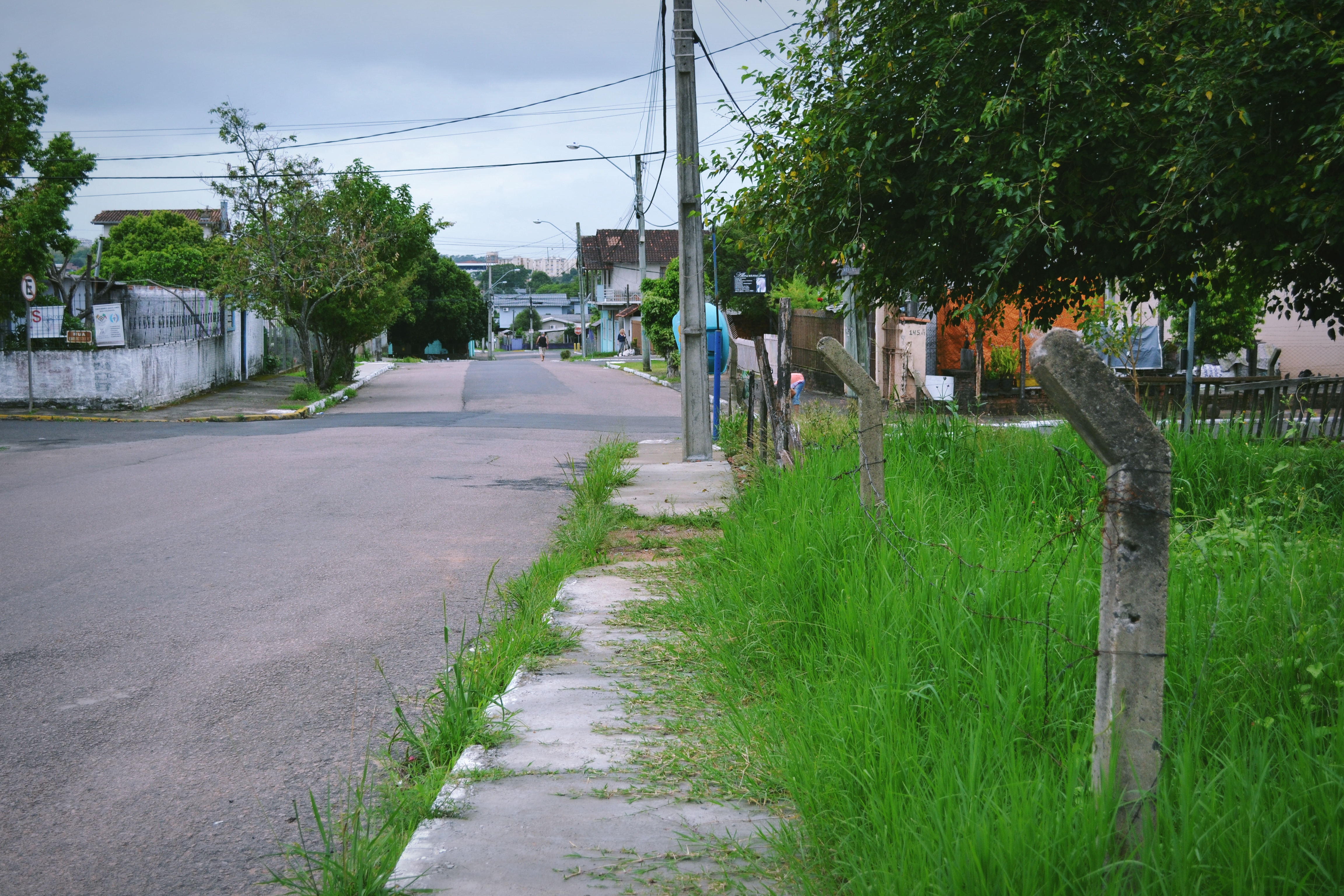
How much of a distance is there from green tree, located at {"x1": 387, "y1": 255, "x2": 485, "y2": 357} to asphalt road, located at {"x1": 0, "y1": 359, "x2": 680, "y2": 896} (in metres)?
61.6

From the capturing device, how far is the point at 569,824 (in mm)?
3246

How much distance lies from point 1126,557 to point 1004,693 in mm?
1067

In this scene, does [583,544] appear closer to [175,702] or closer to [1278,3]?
[175,702]

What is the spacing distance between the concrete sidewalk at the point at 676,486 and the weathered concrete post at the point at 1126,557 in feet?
22.0

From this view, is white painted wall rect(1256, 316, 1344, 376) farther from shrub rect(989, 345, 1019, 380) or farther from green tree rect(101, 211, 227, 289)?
green tree rect(101, 211, 227, 289)

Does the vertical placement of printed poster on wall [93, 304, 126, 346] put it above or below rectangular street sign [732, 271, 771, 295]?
below

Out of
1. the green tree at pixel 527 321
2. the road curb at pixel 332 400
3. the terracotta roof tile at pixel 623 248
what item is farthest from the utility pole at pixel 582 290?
the green tree at pixel 527 321

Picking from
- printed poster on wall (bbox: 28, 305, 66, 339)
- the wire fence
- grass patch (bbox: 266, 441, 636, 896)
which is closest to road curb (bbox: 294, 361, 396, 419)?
the wire fence

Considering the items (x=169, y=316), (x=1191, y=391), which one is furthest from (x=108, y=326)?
(x=1191, y=391)

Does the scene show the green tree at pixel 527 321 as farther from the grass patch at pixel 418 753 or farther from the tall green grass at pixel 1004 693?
the tall green grass at pixel 1004 693

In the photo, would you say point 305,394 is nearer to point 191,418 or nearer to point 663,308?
point 191,418

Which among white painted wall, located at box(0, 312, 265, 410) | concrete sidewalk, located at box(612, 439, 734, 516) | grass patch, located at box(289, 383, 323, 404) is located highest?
white painted wall, located at box(0, 312, 265, 410)

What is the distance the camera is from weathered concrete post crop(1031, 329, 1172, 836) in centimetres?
221

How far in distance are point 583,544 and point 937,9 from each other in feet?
14.8
